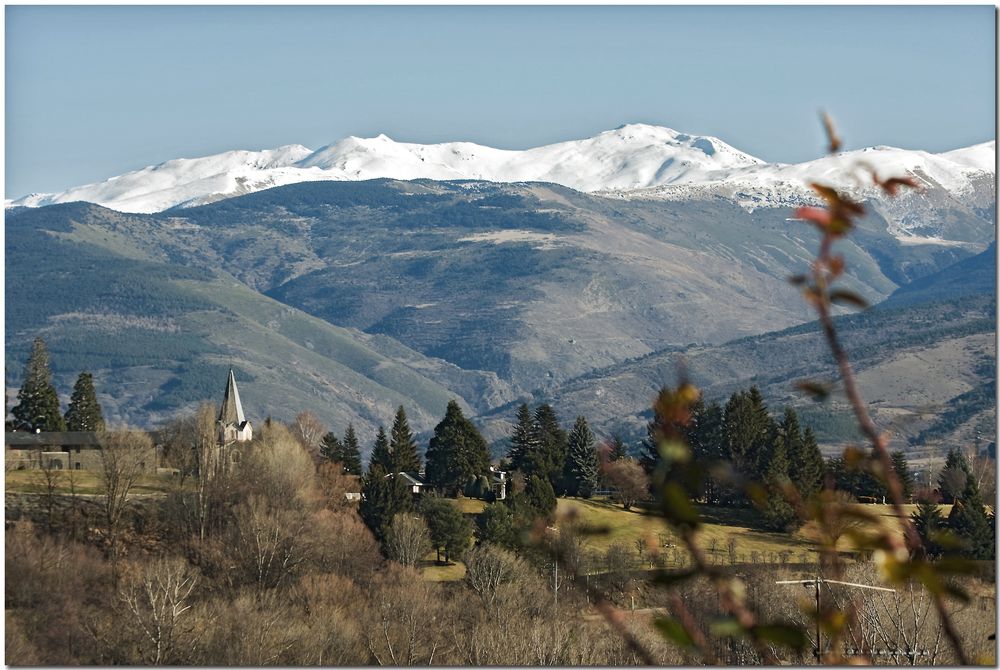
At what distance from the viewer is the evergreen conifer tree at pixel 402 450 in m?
98.8

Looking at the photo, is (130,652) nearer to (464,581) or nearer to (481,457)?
(464,581)

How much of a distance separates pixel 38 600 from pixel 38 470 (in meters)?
24.7

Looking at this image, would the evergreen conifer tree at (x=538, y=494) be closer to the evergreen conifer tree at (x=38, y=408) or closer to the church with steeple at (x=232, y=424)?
the church with steeple at (x=232, y=424)

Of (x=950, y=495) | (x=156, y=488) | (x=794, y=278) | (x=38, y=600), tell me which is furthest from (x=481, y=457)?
(x=794, y=278)

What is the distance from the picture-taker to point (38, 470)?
89.1 metres

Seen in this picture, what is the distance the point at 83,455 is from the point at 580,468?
3006 centimetres

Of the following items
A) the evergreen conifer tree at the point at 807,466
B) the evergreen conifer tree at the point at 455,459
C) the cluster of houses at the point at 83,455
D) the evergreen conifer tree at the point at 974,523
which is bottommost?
the evergreen conifer tree at the point at 974,523

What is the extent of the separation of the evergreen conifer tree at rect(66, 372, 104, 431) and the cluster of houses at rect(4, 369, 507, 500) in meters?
2.65

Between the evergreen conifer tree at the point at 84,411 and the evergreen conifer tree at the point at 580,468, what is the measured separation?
29.4 metres

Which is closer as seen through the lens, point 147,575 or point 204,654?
point 204,654

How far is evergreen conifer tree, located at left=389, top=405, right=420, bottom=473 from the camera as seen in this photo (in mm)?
98750

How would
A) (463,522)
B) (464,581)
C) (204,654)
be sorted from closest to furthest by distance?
(204,654) → (464,581) → (463,522)

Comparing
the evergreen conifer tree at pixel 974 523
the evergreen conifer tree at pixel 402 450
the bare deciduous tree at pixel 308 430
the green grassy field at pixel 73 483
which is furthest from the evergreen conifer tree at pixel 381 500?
the bare deciduous tree at pixel 308 430

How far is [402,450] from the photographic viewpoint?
330ft
